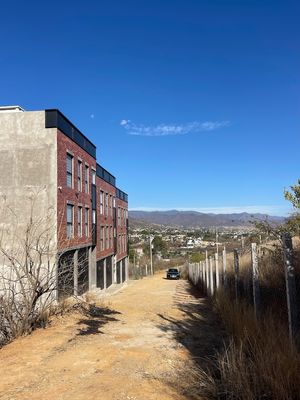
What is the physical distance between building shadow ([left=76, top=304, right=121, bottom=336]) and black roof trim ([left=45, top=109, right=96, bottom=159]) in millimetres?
13444

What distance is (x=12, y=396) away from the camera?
5719 millimetres

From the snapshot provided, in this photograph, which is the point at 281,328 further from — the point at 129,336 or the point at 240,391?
the point at 129,336

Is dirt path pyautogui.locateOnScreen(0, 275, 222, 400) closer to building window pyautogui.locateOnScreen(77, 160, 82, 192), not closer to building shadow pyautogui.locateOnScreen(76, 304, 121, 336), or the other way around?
building shadow pyautogui.locateOnScreen(76, 304, 121, 336)

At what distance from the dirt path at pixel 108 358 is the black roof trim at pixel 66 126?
15.0 meters

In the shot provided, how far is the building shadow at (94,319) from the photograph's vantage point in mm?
10406

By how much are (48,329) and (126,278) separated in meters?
51.8

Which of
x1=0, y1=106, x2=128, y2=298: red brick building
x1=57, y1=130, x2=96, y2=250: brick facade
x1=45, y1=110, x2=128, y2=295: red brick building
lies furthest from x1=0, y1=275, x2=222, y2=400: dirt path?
x1=57, y1=130, x2=96, y2=250: brick facade

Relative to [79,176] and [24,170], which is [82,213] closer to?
[79,176]

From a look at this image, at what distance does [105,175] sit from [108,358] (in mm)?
36748

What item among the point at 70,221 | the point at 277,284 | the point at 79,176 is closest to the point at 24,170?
the point at 70,221

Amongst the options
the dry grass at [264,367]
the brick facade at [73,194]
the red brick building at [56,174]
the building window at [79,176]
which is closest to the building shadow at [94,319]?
the dry grass at [264,367]

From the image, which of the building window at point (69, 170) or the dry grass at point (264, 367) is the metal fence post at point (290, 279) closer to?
the dry grass at point (264, 367)

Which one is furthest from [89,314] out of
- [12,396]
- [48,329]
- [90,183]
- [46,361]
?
[90,183]

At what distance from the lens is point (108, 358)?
7559mm
